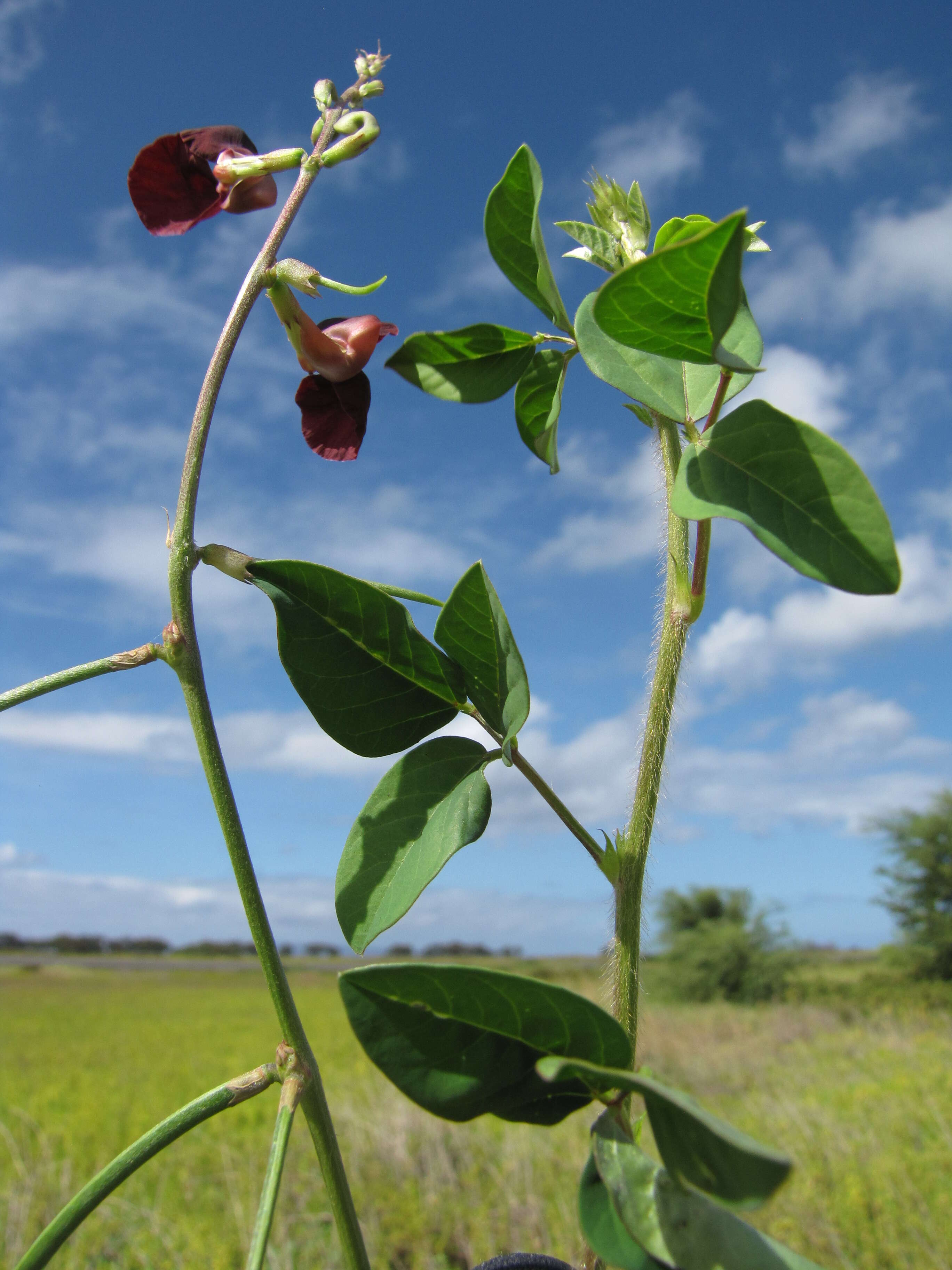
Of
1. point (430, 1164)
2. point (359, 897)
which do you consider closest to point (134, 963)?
point (430, 1164)

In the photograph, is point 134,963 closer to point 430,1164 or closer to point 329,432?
point 430,1164

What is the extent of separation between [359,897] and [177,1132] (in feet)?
0.25

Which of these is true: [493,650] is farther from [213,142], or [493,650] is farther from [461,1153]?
[461,1153]

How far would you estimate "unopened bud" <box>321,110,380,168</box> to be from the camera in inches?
10.0

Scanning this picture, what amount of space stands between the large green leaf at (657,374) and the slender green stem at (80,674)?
158 millimetres

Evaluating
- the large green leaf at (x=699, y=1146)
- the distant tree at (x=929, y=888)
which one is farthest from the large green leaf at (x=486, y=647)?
the distant tree at (x=929, y=888)

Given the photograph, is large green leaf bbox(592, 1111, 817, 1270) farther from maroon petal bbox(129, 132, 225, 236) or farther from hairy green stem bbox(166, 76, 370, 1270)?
maroon petal bbox(129, 132, 225, 236)

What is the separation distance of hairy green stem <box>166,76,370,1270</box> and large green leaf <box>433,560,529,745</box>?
0.07 meters

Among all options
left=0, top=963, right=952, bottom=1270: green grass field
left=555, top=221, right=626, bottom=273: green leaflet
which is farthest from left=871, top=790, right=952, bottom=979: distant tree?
left=555, top=221, right=626, bottom=273: green leaflet

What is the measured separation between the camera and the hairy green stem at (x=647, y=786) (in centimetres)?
23

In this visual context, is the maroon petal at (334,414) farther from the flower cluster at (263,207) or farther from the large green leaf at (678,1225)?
the large green leaf at (678,1225)

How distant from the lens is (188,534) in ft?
0.70

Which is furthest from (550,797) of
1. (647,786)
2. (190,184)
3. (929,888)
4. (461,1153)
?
(929,888)

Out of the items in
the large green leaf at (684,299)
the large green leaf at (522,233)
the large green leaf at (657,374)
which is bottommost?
the large green leaf at (684,299)
